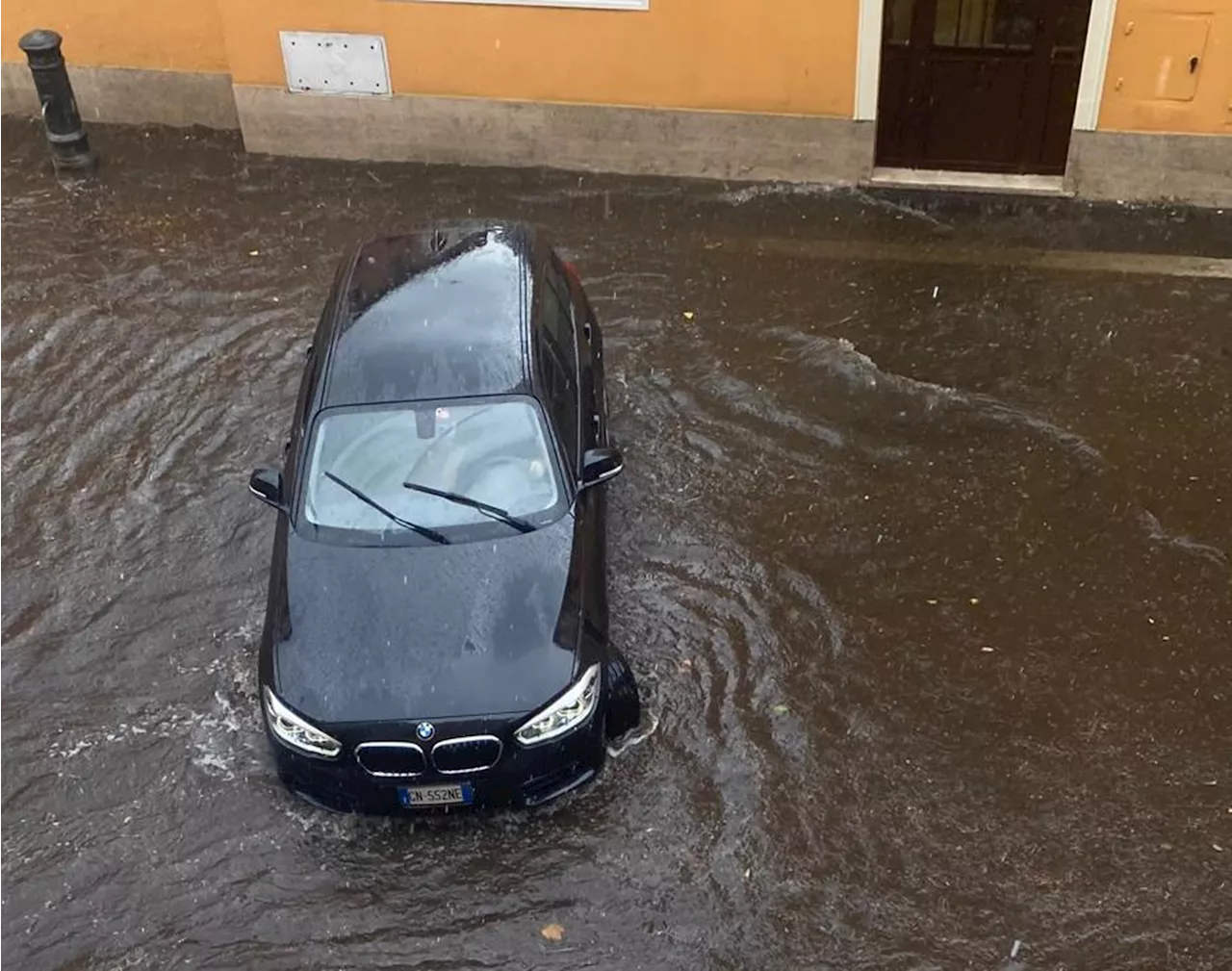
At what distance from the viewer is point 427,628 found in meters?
5.94

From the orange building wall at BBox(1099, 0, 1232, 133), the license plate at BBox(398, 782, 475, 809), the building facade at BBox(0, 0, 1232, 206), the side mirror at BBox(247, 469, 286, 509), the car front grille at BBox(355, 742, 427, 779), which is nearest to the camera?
the car front grille at BBox(355, 742, 427, 779)

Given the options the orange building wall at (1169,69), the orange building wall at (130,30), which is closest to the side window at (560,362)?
the orange building wall at (1169,69)

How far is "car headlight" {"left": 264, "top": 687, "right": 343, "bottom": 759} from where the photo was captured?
18.7 feet

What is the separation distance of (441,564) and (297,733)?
1035 mm

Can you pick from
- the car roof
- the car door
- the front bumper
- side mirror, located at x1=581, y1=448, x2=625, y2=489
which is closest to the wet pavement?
the front bumper

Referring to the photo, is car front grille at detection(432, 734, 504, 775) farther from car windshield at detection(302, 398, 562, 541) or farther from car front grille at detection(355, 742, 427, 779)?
car windshield at detection(302, 398, 562, 541)

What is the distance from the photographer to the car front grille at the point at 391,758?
5664 mm

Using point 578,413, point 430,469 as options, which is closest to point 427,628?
point 430,469

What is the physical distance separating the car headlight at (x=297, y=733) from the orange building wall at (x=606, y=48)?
713cm

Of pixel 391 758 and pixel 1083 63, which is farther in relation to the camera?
pixel 1083 63

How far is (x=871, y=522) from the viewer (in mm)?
7637

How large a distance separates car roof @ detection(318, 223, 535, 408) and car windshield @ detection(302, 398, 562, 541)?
0.12 m

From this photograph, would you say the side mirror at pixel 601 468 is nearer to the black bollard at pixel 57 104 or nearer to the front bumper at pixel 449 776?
the front bumper at pixel 449 776

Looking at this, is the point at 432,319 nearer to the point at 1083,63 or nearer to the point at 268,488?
the point at 268,488
